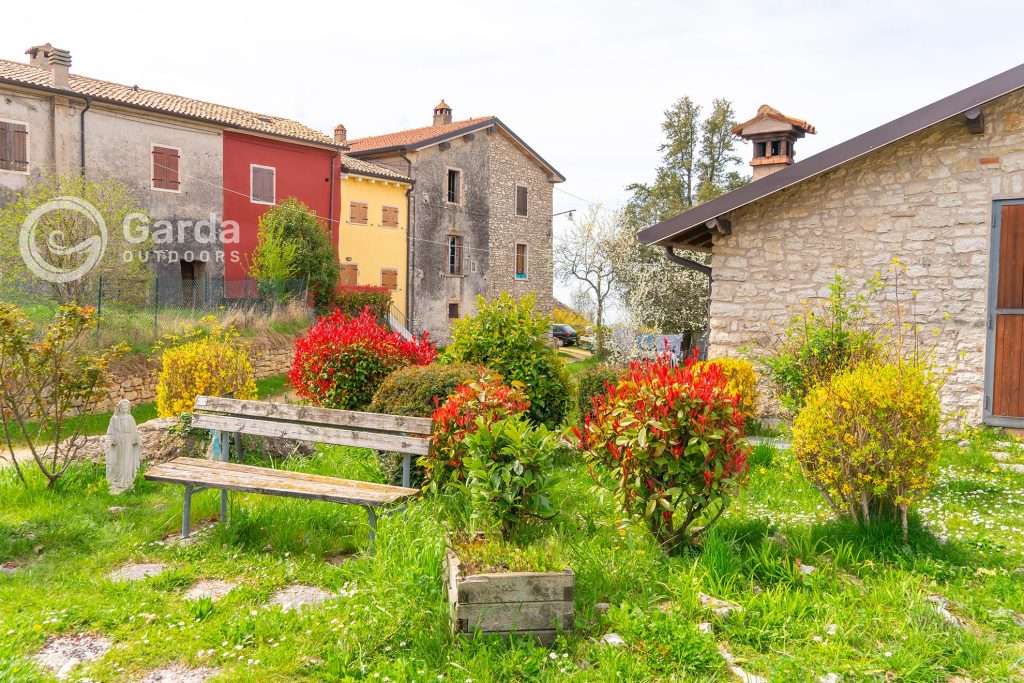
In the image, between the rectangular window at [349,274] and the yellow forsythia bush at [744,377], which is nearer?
the yellow forsythia bush at [744,377]

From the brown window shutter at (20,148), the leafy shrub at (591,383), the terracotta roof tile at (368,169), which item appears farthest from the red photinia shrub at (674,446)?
the terracotta roof tile at (368,169)

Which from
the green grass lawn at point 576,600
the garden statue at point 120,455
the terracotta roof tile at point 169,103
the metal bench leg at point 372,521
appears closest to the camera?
the green grass lawn at point 576,600

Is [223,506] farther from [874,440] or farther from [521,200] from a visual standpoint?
[521,200]

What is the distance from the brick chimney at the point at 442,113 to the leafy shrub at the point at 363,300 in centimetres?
1045

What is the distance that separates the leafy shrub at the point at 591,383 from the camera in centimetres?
874

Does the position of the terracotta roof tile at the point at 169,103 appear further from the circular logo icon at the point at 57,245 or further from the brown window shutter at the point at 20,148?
the circular logo icon at the point at 57,245

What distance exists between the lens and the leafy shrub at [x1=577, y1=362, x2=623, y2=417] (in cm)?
874

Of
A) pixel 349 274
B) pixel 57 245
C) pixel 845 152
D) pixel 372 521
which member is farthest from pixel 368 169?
pixel 372 521

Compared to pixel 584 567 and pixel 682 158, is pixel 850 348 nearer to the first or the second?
pixel 584 567

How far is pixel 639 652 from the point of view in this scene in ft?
11.6

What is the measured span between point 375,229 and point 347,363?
744 inches

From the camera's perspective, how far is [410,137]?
Result: 97.1ft

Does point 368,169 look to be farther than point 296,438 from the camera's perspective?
Yes

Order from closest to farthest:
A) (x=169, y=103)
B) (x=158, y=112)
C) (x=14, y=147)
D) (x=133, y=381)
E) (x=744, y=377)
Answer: (x=744, y=377)
(x=133, y=381)
(x=14, y=147)
(x=158, y=112)
(x=169, y=103)
